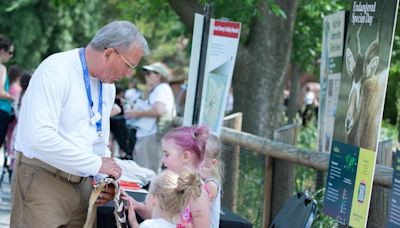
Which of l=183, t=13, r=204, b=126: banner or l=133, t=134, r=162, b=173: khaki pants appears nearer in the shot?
l=183, t=13, r=204, b=126: banner

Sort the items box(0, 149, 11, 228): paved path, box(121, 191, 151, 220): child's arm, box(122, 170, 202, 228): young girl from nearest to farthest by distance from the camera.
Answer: box(122, 170, 202, 228): young girl → box(121, 191, 151, 220): child's arm → box(0, 149, 11, 228): paved path

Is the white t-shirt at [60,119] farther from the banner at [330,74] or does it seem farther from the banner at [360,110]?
the banner at [330,74]

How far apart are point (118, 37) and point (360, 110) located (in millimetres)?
1664

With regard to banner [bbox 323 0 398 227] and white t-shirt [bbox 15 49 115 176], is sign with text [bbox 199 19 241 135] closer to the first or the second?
banner [bbox 323 0 398 227]

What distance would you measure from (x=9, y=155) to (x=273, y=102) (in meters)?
3.70

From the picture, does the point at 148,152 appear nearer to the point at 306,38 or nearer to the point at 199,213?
the point at 306,38

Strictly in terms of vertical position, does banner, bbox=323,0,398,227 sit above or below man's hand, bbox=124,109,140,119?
above

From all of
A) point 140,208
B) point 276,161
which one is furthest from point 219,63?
point 140,208

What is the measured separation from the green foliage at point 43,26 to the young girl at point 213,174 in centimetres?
2550

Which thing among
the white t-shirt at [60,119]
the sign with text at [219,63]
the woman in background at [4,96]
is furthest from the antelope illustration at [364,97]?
the woman in background at [4,96]

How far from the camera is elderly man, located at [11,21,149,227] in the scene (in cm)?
473

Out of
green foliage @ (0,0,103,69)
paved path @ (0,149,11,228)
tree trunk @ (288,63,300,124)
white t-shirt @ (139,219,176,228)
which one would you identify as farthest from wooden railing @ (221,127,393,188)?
green foliage @ (0,0,103,69)

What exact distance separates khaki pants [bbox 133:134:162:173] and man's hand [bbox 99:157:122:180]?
646 centimetres

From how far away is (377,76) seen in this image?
214 inches
